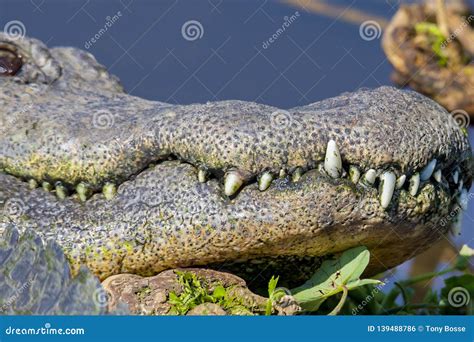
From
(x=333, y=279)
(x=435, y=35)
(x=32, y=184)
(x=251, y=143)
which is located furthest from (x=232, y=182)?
A: (x=435, y=35)

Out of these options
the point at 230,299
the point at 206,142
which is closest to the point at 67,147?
the point at 206,142

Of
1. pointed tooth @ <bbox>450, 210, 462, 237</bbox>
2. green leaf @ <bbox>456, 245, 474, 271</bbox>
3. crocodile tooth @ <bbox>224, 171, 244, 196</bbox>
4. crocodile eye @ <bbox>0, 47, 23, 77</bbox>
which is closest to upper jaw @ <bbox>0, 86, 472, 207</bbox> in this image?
crocodile tooth @ <bbox>224, 171, 244, 196</bbox>

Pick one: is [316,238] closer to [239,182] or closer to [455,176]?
[239,182]

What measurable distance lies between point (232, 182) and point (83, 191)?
1.91ft

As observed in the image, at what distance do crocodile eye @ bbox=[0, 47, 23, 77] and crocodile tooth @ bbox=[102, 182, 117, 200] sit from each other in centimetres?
119

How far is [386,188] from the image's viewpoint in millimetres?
2990

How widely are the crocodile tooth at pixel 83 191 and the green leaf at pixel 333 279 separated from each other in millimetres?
809

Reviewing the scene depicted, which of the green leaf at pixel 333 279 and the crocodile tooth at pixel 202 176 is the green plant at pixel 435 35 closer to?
the green leaf at pixel 333 279

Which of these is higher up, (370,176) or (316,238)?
(370,176)

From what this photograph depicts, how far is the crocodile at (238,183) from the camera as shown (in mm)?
2930

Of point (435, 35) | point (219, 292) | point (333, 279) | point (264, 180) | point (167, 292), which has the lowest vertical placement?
point (167, 292)

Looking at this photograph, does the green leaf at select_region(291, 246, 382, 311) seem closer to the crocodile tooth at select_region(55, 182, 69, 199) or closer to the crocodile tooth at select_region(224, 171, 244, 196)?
the crocodile tooth at select_region(224, 171, 244, 196)

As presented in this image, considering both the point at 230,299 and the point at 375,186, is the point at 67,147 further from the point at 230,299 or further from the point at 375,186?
the point at 375,186

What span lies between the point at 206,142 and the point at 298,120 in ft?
1.01
